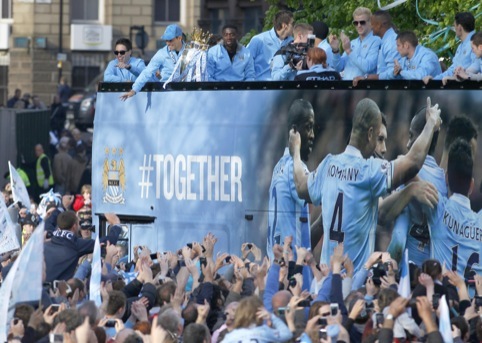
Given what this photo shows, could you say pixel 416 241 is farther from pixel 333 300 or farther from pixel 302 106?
pixel 333 300

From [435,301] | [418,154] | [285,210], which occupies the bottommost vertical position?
[435,301]

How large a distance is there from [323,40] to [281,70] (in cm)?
79

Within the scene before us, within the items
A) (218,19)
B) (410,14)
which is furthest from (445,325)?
(218,19)

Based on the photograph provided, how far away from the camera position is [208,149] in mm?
19609

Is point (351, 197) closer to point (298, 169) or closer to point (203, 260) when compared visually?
point (298, 169)

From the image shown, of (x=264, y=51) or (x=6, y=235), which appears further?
(x=264, y=51)

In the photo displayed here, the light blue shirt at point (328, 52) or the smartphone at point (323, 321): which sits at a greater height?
the light blue shirt at point (328, 52)

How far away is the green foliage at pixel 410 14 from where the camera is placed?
23.1 m

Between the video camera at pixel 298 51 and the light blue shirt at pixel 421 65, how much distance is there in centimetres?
150

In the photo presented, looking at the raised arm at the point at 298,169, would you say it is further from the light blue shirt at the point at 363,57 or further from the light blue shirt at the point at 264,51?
the light blue shirt at the point at 264,51

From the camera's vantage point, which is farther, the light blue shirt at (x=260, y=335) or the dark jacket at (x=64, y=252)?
the dark jacket at (x=64, y=252)

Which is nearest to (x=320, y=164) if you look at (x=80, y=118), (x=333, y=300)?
(x=333, y=300)

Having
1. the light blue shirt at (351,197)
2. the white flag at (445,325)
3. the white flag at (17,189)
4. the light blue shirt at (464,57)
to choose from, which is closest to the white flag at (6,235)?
the white flag at (17,189)

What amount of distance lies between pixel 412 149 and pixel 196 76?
143 inches
